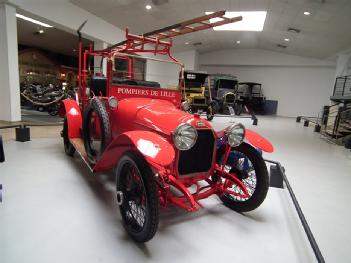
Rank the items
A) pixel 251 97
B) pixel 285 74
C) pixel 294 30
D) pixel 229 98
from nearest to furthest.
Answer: pixel 294 30, pixel 229 98, pixel 251 97, pixel 285 74

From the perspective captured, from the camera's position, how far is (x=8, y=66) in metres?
5.94

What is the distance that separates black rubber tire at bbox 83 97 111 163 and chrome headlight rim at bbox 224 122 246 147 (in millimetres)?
1230

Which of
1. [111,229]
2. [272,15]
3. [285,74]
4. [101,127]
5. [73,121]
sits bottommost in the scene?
[111,229]

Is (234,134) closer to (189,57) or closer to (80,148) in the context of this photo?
(80,148)

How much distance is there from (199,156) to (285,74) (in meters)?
16.4

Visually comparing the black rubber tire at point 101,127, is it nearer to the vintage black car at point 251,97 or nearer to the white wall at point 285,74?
the vintage black car at point 251,97

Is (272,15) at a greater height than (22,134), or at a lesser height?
greater

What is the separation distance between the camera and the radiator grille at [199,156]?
6.47ft

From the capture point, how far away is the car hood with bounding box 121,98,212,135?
2035mm

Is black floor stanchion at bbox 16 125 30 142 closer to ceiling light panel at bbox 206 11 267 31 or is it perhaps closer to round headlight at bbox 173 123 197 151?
round headlight at bbox 173 123 197 151

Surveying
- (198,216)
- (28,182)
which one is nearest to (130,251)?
(198,216)

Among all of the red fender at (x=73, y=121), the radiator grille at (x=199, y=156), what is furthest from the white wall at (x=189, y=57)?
the radiator grille at (x=199, y=156)

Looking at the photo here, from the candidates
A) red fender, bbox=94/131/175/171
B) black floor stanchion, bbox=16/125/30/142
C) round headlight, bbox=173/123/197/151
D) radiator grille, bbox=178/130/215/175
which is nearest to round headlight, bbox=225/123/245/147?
radiator grille, bbox=178/130/215/175

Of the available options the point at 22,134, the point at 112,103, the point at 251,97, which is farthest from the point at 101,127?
the point at 251,97
